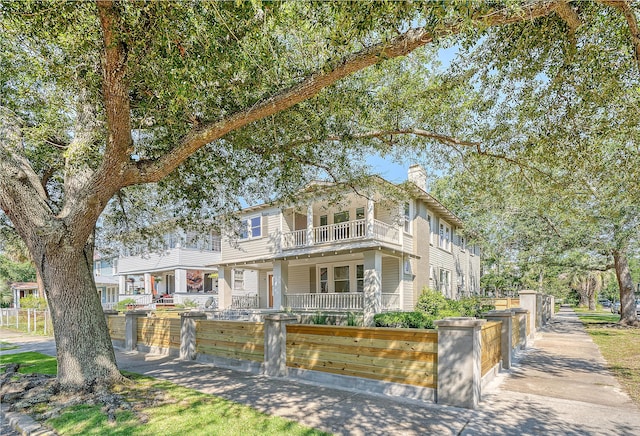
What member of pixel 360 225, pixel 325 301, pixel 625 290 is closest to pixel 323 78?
pixel 360 225

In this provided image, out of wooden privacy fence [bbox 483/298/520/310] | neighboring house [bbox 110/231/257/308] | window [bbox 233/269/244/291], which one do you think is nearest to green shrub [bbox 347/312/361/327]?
wooden privacy fence [bbox 483/298/520/310]

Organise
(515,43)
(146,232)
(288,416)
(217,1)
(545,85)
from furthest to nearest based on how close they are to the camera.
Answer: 1. (146,232)
2. (545,85)
3. (515,43)
4. (288,416)
5. (217,1)

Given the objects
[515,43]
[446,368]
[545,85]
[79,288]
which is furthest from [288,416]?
[545,85]

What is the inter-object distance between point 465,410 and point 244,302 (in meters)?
17.6

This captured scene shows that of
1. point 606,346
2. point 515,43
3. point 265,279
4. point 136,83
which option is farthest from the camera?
point 265,279

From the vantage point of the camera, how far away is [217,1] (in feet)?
15.4

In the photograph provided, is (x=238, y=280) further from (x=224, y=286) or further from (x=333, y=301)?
(x=333, y=301)

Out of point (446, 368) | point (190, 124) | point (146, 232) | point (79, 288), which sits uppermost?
point (190, 124)

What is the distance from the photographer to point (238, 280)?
26.6m

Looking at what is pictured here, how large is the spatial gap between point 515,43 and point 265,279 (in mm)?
19116

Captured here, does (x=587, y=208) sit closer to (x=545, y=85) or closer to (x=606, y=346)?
(x=606, y=346)

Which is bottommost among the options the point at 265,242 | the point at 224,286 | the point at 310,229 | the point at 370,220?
the point at 224,286

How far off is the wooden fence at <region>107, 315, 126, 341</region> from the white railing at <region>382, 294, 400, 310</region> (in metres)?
10.2

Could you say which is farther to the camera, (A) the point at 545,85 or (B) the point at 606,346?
(B) the point at 606,346
